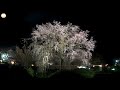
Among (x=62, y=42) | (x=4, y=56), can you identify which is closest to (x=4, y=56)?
(x=4, y=56)

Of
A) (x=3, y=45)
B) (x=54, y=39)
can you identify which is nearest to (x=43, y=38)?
(x=54, y=39)

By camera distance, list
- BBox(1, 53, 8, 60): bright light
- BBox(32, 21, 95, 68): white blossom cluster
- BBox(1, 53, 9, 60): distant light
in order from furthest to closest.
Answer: BBox(1, 53, 8, 60): bright light
BBox(1, 53, 9, 60): distant light
BBox(32, 21, 95, 68): white blossom cluster

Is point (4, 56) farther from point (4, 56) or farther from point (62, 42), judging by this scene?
point (62, 42)

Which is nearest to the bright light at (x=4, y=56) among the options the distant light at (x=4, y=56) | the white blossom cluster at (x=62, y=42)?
the distant light at (x=4, y=56)

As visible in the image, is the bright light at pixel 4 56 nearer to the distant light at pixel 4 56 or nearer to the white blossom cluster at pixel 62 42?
the distant light at pixel 4 56

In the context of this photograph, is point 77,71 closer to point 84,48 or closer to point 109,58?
point 84,48

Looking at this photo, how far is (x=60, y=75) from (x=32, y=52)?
1351 cm

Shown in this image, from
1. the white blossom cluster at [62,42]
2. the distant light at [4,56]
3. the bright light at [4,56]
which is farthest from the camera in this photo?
the bright light at [4,56]

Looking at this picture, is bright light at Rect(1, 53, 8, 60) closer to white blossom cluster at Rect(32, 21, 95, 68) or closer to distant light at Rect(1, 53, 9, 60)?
distant light at Rect(1, 53, 9, 60)

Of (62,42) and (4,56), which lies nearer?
(62,42)

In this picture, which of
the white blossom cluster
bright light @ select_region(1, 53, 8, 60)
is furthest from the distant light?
the white blossom cluster

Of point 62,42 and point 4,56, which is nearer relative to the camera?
point 62,42

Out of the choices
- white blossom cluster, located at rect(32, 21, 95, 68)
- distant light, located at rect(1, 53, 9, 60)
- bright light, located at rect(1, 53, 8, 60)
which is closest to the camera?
white blossom cluster, located at rect(32, 21, 95, 68)

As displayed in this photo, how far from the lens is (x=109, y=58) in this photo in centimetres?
5331
